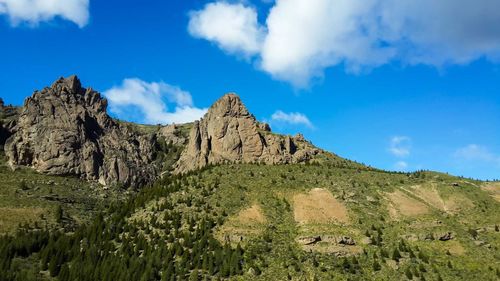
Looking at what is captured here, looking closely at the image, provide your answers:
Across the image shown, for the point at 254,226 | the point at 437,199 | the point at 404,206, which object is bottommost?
the point at 254,226

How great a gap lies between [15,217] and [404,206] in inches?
3875

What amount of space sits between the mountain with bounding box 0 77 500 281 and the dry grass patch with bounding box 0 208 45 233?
0.27 m

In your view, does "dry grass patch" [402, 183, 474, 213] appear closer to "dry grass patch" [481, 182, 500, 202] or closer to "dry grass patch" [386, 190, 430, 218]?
"dry grass patch" [386, 190, 430, 218]

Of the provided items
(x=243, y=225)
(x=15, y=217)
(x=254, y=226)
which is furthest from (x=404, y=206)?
(x=15, y=217)

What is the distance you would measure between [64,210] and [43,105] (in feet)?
218

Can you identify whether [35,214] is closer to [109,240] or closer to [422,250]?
[109,240]

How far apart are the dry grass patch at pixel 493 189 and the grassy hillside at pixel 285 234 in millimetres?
479

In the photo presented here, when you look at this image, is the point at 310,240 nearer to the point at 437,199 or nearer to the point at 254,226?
the point at 254,226

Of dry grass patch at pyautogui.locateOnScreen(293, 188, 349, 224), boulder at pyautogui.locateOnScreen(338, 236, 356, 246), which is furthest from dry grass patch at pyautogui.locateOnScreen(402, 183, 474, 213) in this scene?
boulder at pyautogui.locateOnScreen(338, 236, 356, 246)

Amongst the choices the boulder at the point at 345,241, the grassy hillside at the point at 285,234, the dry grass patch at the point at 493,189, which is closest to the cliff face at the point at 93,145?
the grassy hillside at the point at 285,234

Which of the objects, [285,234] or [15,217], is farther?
[15,217]

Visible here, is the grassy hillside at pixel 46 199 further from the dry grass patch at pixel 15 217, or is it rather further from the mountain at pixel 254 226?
the mountain at pixel 254 226

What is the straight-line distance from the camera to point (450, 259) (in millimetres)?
98062

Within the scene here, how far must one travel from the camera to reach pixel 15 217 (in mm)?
128750
